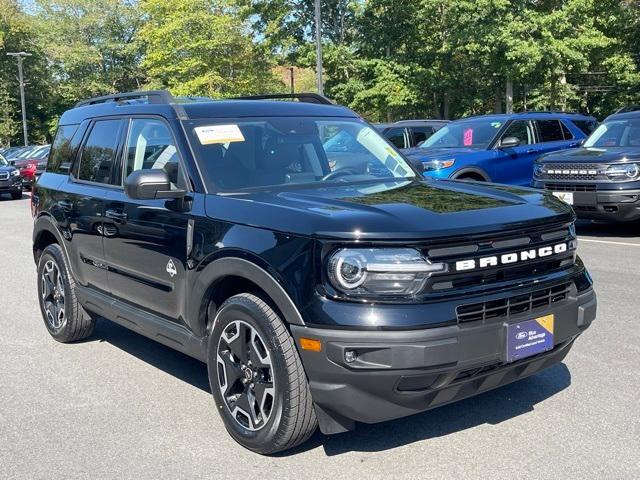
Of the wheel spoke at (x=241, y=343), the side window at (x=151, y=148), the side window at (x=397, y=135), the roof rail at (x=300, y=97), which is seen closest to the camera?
the wheel spoke at (x=241, y=343)

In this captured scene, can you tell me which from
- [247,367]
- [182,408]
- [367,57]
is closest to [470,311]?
[247,367]

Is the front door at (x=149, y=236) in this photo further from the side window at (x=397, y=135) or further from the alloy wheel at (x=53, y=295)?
the side window at (x=397, y=135)

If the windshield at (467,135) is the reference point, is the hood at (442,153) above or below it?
below

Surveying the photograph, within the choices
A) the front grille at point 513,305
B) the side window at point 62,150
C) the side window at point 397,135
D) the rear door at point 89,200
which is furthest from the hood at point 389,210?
→ the side window at point 397,135

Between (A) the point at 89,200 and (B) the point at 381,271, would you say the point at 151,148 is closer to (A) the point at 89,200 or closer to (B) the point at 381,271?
(A) the point at 89,200

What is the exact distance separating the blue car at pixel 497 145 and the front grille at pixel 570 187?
120 cm

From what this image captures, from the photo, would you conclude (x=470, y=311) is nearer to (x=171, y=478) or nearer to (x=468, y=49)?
(x=171, y=478)

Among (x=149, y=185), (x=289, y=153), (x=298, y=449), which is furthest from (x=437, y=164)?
(x=298, y=449)

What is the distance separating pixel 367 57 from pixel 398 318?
1469 inches

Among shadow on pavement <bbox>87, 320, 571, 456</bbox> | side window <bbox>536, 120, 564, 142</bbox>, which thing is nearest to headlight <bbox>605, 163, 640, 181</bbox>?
side window <bbox>536, 120, 564, 142</bbox>

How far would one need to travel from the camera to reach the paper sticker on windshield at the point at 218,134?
420 centimetres

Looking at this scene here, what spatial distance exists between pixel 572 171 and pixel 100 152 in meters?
7.45

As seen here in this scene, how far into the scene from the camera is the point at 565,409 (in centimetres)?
402

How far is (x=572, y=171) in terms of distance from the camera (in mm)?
10352
